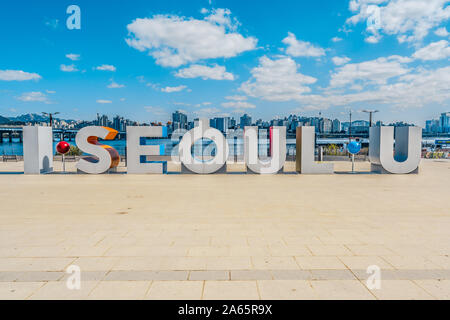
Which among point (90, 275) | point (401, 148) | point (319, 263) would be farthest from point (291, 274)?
point (401, 148)

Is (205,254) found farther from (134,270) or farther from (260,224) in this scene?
(260,224)

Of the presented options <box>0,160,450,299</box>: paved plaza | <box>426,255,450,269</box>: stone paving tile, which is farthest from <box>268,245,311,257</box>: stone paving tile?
<box>426,255,450,269</box>: stone paving tile

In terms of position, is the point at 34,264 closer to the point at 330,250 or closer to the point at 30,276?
the point at 30,276

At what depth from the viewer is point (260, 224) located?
→ 895 centimetres

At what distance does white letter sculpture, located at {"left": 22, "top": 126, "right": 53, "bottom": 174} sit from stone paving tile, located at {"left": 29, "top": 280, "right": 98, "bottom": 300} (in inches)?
702

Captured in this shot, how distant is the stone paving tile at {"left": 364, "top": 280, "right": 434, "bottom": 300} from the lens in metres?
4.73

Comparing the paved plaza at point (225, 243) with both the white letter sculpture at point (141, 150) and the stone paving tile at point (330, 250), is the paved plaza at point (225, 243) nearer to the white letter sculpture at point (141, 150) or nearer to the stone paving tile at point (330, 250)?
the stone paving tile at point (330, 250)

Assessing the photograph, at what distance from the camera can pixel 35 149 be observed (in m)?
20.2

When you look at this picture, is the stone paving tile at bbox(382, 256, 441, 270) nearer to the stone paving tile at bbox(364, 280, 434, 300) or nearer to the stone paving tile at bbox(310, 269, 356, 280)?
the stone paving tile at bbox(364, 280, 434, 300)

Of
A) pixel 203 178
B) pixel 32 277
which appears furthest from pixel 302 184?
pixel 32 277

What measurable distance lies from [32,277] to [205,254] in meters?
3.24

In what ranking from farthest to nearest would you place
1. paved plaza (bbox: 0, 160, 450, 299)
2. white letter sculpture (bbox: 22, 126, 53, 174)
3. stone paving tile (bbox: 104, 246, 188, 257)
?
white letter sculpture (bbox: 22, 126, 53, 174), stone paving tile (bbox: 104, 246, 188, 257), paved plaza (bbox: 0, 160, 450, 299)

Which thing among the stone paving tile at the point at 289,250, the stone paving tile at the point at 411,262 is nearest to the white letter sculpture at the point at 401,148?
the stone paving tile at the point at 411,262

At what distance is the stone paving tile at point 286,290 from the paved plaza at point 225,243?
2cm
